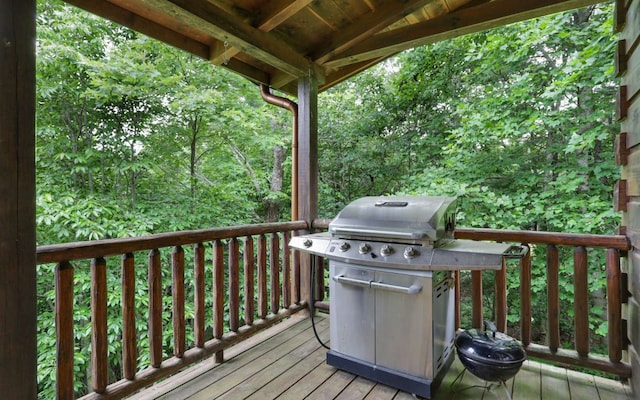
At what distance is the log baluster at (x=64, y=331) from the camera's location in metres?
1.45

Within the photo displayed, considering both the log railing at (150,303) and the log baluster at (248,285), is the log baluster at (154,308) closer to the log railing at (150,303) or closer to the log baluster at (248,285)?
the log railing at (150,303)

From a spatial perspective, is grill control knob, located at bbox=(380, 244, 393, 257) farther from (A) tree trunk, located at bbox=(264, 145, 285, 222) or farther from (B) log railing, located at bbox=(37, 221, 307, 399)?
(A) tree trunk, located at bbox=(264, 145, 285, 222)

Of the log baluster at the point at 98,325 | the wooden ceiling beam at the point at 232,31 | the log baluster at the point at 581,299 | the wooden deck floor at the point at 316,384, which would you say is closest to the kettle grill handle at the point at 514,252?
the log baluster at the point at 581,299

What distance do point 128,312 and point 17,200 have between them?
810 millimetres

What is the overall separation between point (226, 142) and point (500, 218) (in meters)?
4.79

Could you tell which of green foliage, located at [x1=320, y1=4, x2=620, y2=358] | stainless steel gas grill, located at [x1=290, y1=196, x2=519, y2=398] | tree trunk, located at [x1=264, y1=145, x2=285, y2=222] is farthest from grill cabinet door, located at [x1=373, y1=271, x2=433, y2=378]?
tree trunk, located at [x1=264, y1=145, x2=285, y2=222]

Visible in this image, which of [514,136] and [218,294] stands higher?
[514,136]

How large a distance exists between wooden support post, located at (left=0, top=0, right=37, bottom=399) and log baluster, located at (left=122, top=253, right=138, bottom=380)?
47 centimetres

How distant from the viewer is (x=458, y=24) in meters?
2.45

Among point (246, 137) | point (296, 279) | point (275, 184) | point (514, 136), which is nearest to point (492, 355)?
point (296, 279)

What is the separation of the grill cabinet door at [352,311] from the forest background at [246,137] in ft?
10.3

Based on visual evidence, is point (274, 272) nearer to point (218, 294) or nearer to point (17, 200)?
point (218, 294)

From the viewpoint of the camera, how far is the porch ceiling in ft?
6.85

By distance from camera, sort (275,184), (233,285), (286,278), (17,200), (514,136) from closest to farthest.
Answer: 1. (17,200)
2. (233,285)
3. (286,278)
4. (514,136)
5. (275,184)
